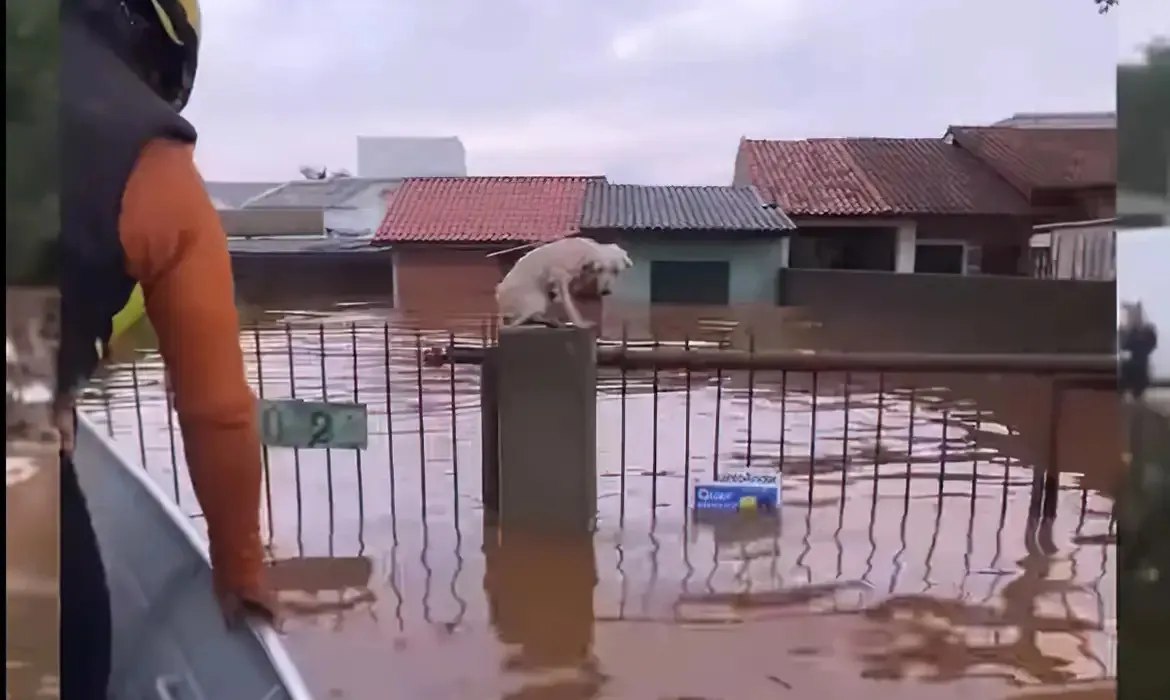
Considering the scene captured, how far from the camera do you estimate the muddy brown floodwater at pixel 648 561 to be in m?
1.60

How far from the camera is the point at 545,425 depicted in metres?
2.11

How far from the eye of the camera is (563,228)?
5.22 ft

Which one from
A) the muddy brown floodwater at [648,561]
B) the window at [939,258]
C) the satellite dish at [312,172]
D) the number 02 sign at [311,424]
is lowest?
the muddy brown floodwater at [648,561]

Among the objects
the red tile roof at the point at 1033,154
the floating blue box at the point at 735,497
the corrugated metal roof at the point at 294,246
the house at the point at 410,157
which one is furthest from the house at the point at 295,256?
the floating blue box at the point at 735,497

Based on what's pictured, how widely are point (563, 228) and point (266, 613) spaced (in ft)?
2.42

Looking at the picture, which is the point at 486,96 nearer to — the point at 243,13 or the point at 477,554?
the point at 243,13

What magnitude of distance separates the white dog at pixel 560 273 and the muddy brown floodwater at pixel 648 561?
14 centimetres

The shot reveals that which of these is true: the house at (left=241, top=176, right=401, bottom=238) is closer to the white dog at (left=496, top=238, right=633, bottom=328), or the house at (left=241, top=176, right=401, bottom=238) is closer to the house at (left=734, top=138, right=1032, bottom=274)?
the white dog at (left=496, top=238, right=633, bottom=328)

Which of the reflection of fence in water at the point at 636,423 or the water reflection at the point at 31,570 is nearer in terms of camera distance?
the water reflection at the point at 31,570

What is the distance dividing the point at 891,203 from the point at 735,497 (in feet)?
3.32

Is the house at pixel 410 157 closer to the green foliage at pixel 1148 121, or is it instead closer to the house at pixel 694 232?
the house at pixel 694 232

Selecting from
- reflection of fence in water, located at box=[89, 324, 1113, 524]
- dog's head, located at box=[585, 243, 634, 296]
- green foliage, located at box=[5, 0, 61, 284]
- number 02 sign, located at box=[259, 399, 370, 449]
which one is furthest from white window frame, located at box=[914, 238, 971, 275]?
green foliage, located at box=[5, 0, 61, 284]

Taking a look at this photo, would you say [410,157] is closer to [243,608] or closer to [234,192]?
[234,192]

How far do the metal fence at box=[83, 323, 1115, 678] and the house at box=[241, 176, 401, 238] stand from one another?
182 mm
